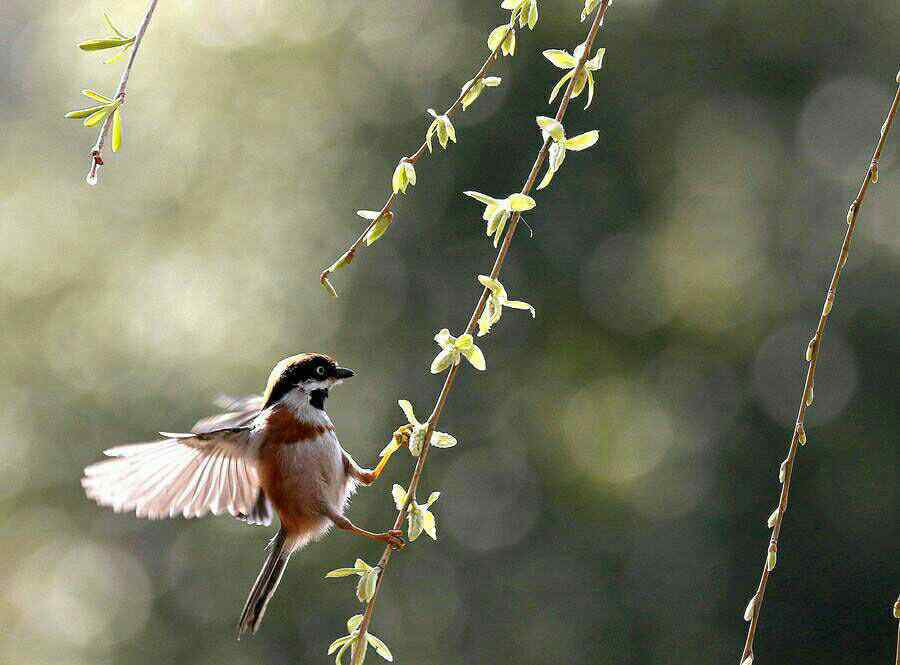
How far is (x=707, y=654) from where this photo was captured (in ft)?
A: 33.3

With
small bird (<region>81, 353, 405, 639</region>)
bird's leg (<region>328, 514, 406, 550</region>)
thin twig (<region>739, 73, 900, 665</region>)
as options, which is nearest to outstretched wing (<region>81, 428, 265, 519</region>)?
small bird (<region>81, 353, 405, 639</region>)

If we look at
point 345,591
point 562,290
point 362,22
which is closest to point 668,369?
point 562,290

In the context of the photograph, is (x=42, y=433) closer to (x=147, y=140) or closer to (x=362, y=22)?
(x=147, y=140)

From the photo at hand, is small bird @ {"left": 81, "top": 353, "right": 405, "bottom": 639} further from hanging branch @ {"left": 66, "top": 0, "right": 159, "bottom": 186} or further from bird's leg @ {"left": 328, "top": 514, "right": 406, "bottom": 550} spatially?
hanging branch @ {"left": 66, "top": 0, "right": 159, "bottom": 186}

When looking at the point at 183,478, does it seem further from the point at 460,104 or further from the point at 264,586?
the point at 460,104

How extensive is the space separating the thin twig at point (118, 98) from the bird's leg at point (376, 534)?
2.36 feet

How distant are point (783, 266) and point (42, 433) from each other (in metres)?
7.58

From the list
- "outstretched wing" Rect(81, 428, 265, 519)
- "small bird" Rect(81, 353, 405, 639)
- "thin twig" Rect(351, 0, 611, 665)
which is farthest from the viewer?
"small bird" Rect(81, 353, 405, 639)

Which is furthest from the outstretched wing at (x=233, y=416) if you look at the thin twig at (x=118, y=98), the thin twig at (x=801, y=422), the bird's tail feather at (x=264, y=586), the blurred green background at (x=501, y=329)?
the blurred green background at (x=501, y=329)

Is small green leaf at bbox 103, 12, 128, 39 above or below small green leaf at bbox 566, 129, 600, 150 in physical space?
above

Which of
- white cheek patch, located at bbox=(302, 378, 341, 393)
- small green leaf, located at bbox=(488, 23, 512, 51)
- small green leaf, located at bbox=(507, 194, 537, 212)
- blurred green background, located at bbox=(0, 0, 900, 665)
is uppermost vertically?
small green leaf, located at bbox=(488, 23, 512, 51)

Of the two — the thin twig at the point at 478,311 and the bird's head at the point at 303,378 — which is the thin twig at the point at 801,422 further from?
the bird's head at the point at 303,378

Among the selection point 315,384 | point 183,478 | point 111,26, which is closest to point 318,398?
point 315,384

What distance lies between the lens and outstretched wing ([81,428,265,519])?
102 inches
